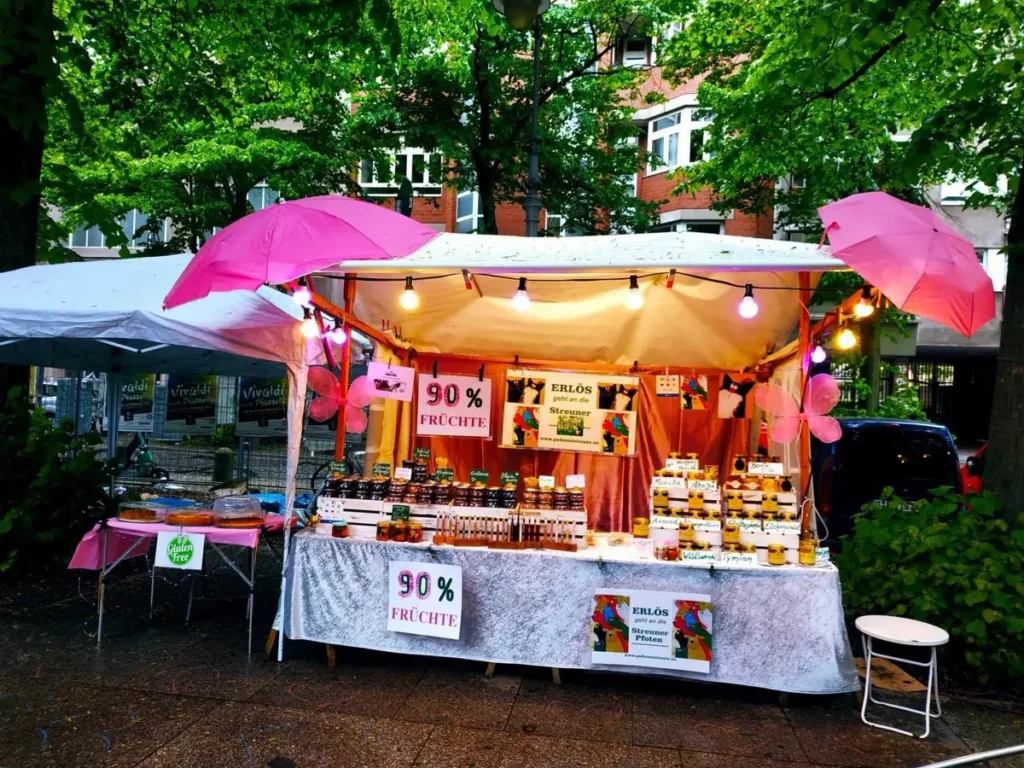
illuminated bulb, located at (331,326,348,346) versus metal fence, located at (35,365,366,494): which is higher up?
illuminated bulb, located at (331,326,348,346)

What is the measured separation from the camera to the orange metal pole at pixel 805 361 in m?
5.56

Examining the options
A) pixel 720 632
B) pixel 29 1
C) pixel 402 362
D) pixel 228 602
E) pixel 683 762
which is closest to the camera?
pixel 683 762

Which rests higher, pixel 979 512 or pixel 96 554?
pixel 979 512

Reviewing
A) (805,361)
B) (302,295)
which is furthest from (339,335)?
(805,361)

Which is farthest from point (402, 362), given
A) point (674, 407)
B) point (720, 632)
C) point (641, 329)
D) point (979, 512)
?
point (979, 512)

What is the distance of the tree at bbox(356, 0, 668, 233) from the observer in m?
14.2

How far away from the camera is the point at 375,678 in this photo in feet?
16.5

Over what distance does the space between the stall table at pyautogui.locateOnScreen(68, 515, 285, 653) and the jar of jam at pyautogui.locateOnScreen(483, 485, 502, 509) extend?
1.74 metres

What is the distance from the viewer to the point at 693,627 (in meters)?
4.73

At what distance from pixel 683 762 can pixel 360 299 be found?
4.87m

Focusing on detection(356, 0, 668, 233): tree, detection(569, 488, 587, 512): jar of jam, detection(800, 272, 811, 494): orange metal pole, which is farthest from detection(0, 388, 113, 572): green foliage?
detection(356, 0, 668, 233): tree

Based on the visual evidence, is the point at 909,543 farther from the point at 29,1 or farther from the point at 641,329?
the point at 29,1

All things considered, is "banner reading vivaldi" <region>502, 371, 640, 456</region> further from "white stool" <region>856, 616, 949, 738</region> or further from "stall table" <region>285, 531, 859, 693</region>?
"white stool" <region>856, 616, 949, 738</region>

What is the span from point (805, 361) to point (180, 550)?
504cm
